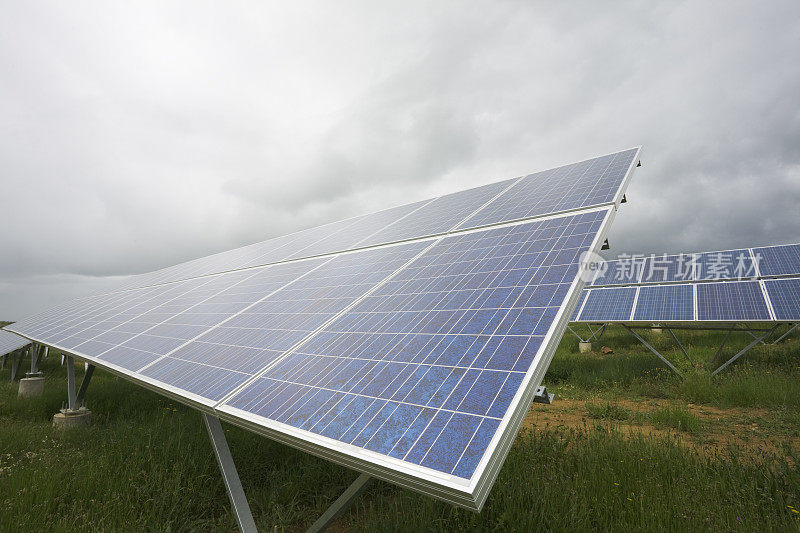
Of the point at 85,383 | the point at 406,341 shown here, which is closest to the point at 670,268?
the point at 406,341

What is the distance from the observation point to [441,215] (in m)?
7.77

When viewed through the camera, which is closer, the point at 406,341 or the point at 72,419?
the point at 406,341

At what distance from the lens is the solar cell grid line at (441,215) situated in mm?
6832

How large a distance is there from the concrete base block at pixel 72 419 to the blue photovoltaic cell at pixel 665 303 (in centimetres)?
1485

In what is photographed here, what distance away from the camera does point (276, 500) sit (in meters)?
4.85

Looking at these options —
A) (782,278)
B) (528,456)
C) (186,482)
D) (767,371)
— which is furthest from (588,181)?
(782,278)

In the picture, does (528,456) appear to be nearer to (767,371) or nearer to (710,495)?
(710,495)

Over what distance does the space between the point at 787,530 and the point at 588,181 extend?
448cm

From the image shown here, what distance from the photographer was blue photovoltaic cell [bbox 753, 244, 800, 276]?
12336 millimetres

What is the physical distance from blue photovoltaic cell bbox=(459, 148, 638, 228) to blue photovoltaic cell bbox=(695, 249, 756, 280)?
9.35 meters

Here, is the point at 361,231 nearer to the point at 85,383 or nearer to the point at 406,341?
the point at 406,341

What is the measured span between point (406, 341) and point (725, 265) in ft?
54.3

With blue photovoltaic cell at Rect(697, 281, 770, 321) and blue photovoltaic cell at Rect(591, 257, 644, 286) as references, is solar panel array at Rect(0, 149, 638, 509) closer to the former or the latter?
blue photovoltaic cell at Rect(697, 281, 770, 321)

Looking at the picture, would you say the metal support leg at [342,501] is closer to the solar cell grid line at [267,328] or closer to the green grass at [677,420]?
the solar cell grid line at [267,328]
